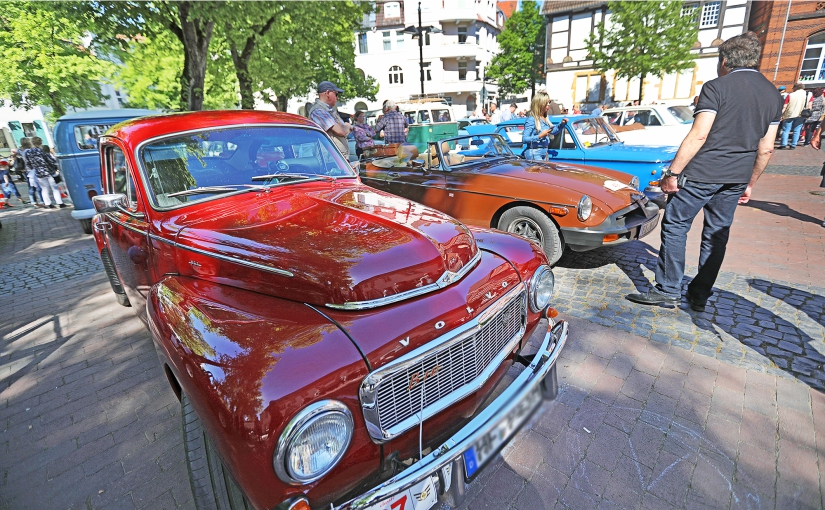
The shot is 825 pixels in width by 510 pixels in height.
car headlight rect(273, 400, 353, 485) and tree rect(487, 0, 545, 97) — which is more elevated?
tree rect(487, 0, 545, 97)

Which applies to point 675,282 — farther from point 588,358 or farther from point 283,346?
point 283,346

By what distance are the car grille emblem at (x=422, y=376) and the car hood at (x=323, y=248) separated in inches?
14.9

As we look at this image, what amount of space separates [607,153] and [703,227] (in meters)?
3.66

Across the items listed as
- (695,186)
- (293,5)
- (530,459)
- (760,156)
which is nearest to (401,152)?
(695,186)

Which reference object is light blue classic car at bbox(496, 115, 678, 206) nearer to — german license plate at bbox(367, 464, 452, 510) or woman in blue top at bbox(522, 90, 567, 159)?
woman in blue top at bbox(522, 90, 567, 159)

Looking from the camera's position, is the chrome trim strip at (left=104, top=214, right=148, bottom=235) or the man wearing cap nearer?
the chrome trim strip at (left=104, top=214, right=148, bottom=235)

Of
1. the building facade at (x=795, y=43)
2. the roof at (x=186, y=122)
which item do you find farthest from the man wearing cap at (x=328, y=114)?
the building facade at (x=795, y=43)

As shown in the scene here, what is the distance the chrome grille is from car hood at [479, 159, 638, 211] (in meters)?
2.78

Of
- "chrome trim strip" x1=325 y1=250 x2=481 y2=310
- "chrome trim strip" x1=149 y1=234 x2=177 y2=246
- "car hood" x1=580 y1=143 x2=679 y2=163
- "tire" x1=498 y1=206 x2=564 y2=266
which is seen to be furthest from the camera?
"car hood" x1=580 y1=143 x2=679 y2=163

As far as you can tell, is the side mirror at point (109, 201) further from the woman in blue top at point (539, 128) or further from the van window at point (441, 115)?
the van window at point (441, 115)

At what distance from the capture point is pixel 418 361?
5.45 ft

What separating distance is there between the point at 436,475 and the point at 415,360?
46 centimetres

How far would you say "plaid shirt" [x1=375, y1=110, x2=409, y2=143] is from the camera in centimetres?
967

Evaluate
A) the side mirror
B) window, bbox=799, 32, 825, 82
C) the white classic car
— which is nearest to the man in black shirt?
the side mirror
